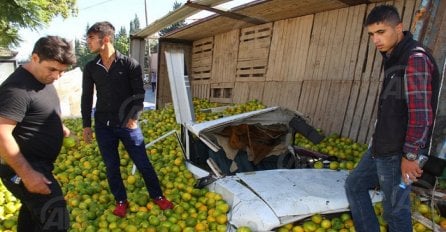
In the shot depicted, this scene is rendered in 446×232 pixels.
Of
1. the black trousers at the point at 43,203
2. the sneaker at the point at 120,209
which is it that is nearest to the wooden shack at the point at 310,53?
the sneaker at the point at 120,209

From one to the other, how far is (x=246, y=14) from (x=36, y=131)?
6486 mm

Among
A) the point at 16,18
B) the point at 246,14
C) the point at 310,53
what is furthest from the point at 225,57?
the point at 16,18

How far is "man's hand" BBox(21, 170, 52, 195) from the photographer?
2.52 m

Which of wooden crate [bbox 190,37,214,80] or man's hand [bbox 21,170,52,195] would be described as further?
wooden crate [bbox 190,37,214,80]

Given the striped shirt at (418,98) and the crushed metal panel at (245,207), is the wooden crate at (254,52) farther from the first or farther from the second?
the striped shirt at (418,98)

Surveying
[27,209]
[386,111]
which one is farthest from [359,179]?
[27,209]

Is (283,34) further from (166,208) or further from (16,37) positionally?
(16,37)

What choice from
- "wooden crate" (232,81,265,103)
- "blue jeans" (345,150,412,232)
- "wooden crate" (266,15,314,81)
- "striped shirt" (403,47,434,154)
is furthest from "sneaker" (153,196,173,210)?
"wooden crate" (232,81,265,103)

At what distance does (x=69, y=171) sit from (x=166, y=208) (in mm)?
2645

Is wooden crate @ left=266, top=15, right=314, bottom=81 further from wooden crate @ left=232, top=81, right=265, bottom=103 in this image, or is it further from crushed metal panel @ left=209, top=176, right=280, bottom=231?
crushed metal panel @ left=209, top=176, right=280, bottom=231

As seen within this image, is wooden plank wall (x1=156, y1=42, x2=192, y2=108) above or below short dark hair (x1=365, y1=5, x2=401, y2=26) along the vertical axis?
below

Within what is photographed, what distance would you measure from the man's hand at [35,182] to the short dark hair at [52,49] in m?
0.87

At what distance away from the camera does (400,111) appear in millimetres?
2688

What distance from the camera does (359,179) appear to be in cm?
320
